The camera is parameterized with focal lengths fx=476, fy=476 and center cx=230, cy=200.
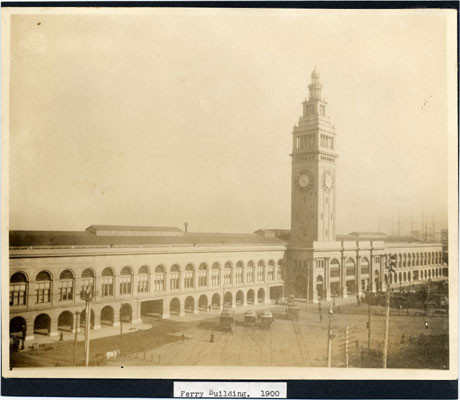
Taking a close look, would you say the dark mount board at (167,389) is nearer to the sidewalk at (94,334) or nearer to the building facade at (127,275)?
the sidewalk at (94,334)

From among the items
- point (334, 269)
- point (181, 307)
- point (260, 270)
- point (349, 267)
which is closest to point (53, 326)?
point (181, 307)

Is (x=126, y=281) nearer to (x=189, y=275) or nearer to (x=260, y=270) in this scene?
(x=189, y=275)

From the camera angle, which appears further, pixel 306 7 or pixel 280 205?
pixel 280 205

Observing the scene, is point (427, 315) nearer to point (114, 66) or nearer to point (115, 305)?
point (115, 305)

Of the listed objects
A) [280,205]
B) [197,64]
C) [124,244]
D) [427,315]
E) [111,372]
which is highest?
[197,64]

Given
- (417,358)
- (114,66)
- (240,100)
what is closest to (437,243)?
(417,358)

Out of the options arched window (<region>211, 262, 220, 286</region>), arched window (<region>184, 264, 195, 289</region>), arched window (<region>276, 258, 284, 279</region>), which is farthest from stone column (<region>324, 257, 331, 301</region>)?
arched window (<region>184, 264, 195, 289</region>)

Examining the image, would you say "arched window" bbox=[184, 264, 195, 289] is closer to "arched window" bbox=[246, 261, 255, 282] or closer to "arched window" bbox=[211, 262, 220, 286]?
"arched window" bbox=[211, 262, 220, 286]
